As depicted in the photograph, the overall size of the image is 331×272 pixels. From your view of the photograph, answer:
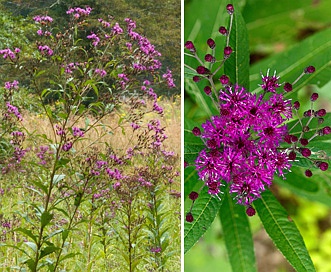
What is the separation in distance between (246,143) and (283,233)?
0.72 feet

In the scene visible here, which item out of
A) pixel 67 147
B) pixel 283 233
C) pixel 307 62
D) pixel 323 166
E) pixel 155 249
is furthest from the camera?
pixel 155 249

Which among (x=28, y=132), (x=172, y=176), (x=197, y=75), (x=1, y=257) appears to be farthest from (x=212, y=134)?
(x=1, y=257)

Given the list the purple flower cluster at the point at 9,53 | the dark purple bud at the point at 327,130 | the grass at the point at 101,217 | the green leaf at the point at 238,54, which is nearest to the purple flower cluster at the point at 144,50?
the grass at the point at 101,217

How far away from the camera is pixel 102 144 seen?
4.47 feet

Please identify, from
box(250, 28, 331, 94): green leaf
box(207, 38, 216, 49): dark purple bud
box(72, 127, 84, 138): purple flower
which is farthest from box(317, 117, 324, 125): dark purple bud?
box(72, 127, 84, 138): purple flower

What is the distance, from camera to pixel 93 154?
135cm

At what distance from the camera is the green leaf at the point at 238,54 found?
38.4 inches

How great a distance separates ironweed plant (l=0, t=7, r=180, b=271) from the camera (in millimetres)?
1332

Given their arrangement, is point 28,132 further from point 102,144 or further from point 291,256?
point 291,256

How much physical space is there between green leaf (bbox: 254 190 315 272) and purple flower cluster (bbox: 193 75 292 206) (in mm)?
96

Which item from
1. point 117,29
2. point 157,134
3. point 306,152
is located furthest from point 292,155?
point 117,29

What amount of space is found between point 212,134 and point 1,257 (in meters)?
0.79

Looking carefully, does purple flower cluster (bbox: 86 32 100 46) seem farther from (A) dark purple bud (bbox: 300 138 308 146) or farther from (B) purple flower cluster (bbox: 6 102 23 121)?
(A) dark purple bud (bbox: 300 138 308 146)

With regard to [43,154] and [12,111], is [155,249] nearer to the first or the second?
[43,154]
